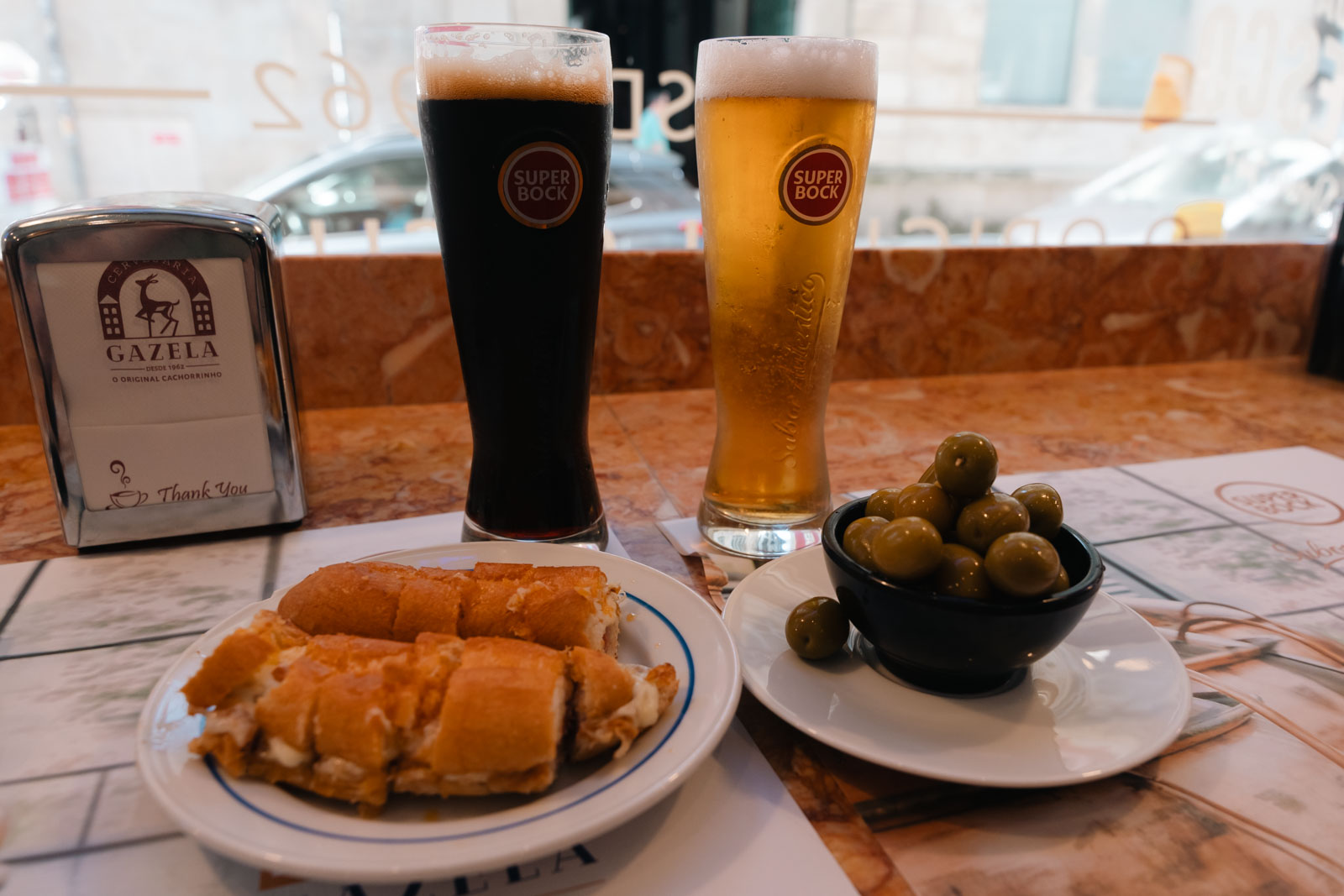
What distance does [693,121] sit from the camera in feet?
4.60

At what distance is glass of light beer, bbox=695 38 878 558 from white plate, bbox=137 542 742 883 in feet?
0.98

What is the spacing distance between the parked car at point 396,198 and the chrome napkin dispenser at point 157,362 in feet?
1.73

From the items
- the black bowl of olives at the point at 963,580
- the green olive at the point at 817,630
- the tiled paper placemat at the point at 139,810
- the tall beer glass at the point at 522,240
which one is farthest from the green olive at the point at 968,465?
the tall beer glass at the point at 522,240

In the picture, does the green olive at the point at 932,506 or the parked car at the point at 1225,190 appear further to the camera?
the parked car at the point at 1225,190

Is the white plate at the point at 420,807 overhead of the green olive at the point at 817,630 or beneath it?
overhead

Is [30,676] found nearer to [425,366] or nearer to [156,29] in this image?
[425,366]

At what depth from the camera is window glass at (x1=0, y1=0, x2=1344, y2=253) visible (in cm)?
127

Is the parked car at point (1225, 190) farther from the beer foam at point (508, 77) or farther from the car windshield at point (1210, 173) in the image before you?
the beer foam at point (508, 77)

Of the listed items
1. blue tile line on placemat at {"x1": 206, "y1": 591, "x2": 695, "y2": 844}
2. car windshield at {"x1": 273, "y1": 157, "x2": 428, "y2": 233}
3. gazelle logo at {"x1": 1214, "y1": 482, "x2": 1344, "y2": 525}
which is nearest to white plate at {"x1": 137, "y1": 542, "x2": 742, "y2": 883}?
blue tile line on placemat at {"x1": 206, "y1": 591, "x2": 695, "y2": 844}

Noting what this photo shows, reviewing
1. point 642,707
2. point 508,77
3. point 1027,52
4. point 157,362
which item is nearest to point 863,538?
point 642,707

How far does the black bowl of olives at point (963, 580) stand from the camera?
20.3 inches

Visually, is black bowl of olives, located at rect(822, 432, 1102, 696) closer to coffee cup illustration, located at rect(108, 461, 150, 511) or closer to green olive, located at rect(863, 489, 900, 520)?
green olive, located at rect(863, 489, 900, 520)

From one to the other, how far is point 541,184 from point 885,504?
350 mm

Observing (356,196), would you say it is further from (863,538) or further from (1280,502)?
(1280,502)
